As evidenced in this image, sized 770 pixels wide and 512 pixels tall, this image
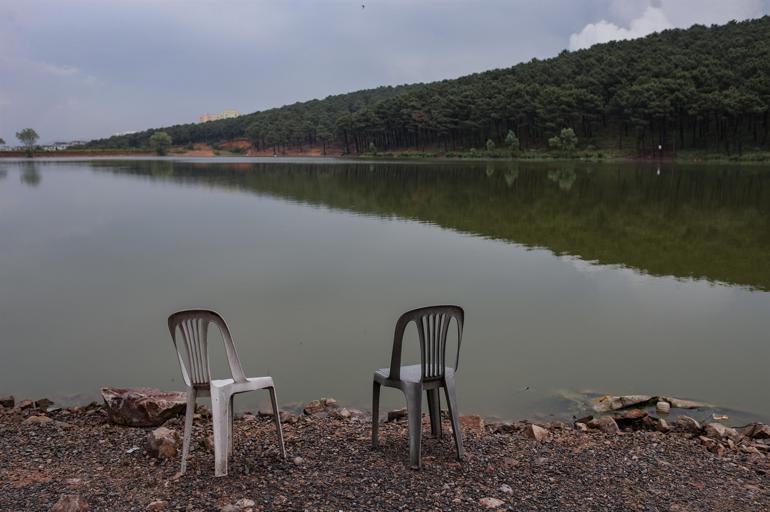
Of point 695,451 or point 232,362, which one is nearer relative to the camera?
point 232,362

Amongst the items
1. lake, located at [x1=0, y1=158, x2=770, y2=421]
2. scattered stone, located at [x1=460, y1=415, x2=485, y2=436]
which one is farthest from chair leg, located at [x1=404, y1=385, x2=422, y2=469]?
lake, located at [x1=0, y1=158, x2=770, y2=421]

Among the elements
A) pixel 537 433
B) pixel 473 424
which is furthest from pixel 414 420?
pixel 537 433

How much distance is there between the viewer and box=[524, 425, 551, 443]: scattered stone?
474cm

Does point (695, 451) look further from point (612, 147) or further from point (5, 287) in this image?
point (612, 147)

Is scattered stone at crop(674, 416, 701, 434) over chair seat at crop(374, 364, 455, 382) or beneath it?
beneath

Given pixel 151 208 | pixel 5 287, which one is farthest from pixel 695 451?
pixel 151 208

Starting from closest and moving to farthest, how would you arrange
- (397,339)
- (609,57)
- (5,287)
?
(397,339)
(5,287)
(609,57)

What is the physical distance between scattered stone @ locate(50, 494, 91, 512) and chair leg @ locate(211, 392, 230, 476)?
30.0 inches

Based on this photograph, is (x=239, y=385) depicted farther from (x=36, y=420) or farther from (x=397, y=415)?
(x=36, y=420)

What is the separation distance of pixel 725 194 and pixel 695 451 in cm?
2516

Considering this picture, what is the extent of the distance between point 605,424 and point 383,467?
2.10 m

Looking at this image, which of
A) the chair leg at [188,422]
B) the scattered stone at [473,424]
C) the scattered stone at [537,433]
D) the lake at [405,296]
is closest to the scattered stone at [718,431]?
the lake at [405,296]

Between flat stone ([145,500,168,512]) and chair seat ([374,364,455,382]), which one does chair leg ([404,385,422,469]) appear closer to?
chair seat ([374,364,455,382])

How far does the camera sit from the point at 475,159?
7394cm
